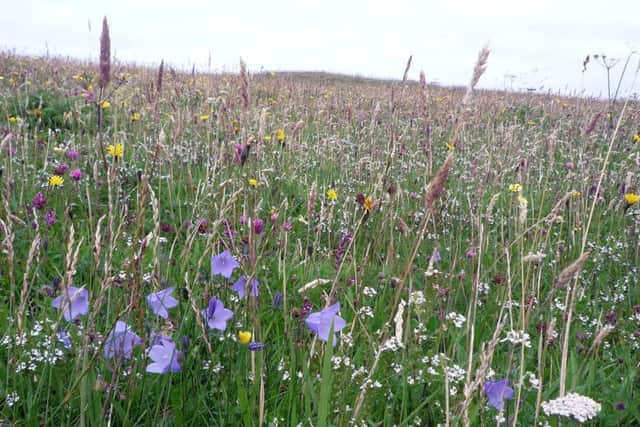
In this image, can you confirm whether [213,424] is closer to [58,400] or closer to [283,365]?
[283,365]

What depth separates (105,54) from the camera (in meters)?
1.38

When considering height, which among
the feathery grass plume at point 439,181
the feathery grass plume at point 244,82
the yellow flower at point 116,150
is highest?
the feathery grass plume at point 244,82

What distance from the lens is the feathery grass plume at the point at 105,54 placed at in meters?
1.37

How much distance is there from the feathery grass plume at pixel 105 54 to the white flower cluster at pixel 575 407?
1277 mm

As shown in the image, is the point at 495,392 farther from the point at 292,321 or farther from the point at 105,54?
the point at 105,54

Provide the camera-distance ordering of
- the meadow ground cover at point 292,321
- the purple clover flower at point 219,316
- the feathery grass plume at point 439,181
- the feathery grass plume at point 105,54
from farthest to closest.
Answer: the purple clover flower at point 219,316
the feathery grass plume at point 105,54
the meadow ground cover at point 292,321
the feathery grass plume at point 439,181

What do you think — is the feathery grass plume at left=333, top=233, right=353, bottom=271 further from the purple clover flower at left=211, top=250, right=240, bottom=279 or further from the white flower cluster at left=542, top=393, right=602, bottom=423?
the white flower cluster at left=542, top=393, right=602, bottom=423

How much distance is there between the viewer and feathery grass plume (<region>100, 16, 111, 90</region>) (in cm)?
137

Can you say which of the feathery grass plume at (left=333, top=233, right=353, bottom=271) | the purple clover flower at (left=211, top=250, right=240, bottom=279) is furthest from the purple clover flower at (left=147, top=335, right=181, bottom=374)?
the feathery grass plume at (left=333, top=233, right=353, bottom=271)

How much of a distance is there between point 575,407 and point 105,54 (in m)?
1.34

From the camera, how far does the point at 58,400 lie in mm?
1543

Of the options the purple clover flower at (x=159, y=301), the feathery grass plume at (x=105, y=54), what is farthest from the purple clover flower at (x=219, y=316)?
the feathery grass plume at (x=105, y=54)

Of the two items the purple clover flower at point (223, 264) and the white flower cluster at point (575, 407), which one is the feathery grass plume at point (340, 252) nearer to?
the purple clover flower at point (223, 264)

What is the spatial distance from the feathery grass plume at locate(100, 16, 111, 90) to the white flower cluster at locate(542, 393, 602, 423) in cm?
128
